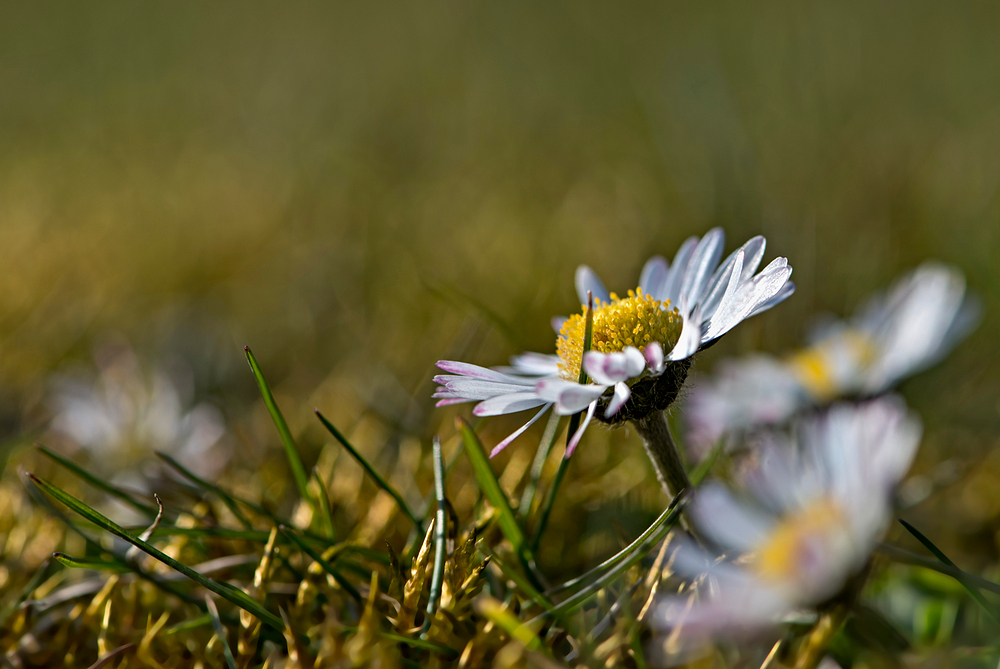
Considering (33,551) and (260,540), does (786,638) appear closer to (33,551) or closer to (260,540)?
(260,540)

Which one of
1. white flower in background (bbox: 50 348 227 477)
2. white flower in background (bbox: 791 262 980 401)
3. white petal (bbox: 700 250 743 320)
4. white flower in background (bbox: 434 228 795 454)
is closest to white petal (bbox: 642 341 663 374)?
white flower in background (bbox: 434 228 795 454)

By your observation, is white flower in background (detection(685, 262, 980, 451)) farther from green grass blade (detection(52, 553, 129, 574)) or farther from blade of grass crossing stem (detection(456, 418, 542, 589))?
green grass blade (detection(52, 553, 129, 574))

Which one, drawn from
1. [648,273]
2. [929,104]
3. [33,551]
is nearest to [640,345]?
[648,273]

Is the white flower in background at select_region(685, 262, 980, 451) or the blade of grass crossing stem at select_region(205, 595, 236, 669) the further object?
the white flower in background at select_region(685, 262, 980, 451)

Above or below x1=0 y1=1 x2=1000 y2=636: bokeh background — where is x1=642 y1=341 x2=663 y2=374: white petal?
below

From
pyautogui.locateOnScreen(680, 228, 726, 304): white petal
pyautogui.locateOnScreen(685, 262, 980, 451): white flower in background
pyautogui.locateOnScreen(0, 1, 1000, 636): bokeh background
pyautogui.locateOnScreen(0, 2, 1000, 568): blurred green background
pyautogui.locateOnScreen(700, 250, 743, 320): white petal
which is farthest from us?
pyautogui.locateOnScreen(0, 2, 1000, 568): blurred green background

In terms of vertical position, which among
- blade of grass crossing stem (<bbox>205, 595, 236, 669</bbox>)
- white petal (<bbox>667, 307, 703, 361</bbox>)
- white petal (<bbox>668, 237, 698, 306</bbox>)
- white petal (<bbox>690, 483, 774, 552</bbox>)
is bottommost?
white petal (<bbox>690, 483, 774, 552</bbox>)

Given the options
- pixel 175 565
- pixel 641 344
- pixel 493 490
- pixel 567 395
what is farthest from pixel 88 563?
pixel 641 344
